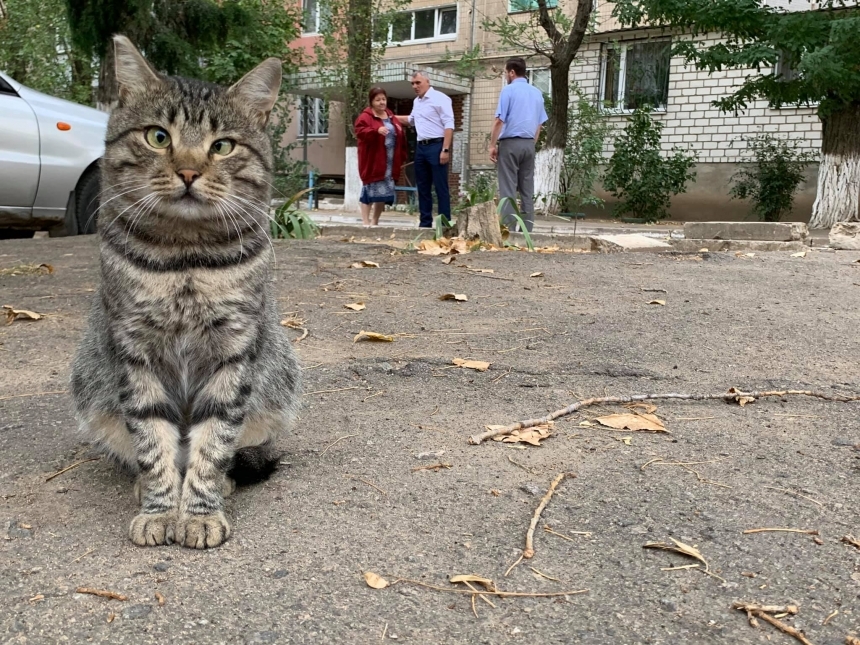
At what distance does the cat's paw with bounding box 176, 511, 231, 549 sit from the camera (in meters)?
2.00

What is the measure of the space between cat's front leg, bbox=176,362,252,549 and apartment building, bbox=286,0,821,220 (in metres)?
16.4

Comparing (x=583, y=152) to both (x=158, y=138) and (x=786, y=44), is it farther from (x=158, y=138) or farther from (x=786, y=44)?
(x=158, y=138)

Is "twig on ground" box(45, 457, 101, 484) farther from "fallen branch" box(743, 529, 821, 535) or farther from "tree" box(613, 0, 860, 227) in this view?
"tree" box(613, 0, 860, 227)

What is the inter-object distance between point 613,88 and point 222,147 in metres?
19.9

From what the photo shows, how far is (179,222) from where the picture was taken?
2.26 meters

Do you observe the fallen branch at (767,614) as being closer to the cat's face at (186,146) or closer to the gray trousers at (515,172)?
the cat's face at (186,146)

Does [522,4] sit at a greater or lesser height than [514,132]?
greater

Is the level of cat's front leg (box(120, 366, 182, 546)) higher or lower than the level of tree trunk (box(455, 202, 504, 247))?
lower

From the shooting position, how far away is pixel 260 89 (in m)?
2.54

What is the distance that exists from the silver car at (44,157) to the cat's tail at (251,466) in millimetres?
5358

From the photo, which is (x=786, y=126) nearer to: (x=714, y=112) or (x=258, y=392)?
(x=714, y=112)

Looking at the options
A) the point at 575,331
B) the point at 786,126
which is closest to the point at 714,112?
the point at 786,126

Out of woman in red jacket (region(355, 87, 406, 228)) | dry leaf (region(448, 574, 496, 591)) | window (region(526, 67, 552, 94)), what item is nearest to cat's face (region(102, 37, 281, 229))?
dry leaf (region(448, 574, 496, 591))

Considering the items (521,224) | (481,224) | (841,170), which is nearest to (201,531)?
(481,224)
